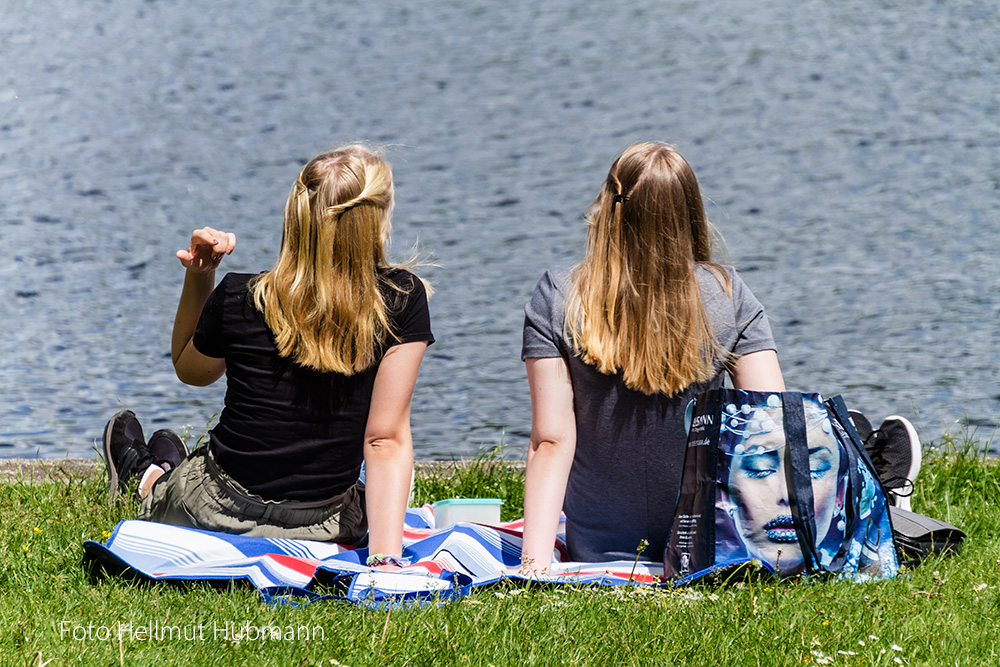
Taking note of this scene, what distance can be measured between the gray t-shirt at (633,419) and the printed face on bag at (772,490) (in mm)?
Answer: 314

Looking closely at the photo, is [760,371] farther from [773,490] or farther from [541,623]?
[541,623]

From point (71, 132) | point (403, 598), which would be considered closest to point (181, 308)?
point (403, 598)

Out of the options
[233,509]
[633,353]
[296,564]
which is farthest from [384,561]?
[633,353]

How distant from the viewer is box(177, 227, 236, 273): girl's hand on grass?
3.75 metres

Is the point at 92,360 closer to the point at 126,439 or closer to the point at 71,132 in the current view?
the point at 126,439

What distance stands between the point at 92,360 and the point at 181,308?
15.8 feet

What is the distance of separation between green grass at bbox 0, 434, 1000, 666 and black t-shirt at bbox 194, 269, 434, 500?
2.04ft

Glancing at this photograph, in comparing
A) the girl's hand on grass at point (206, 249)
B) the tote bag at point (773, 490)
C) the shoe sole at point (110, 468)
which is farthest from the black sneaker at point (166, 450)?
the tote bag at point (773, 490)

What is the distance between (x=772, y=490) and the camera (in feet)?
11.1

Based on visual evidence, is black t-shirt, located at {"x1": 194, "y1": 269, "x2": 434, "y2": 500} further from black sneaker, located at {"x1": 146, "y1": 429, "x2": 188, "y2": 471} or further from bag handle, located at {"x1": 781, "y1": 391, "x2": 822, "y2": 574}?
bag handle, located at {"x1": 781, "y1": 391, "x2": 822, "y2": 574}

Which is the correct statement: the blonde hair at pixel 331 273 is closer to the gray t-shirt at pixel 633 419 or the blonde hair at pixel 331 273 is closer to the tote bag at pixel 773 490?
the gray t-shirt at pixel 633 419

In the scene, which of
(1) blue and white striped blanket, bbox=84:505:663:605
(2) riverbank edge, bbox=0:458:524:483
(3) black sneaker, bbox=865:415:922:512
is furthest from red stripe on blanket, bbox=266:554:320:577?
(3) black sneaker, bbox=865:415:922:512

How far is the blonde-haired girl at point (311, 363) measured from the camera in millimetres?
3756

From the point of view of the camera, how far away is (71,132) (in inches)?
707
